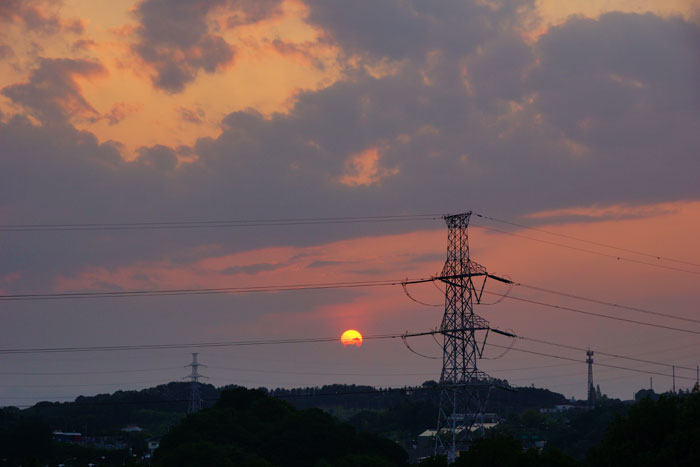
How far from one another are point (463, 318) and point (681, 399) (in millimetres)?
31992

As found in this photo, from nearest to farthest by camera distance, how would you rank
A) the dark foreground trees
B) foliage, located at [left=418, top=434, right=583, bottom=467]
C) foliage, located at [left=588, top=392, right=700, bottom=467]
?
foliage, located at [left=588, top=392, right=700, bottom=467] → foliage, located at [left=418, top=434, right=583, bottom=467] → the dark foreground trees

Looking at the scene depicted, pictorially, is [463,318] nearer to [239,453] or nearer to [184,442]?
[239,453]

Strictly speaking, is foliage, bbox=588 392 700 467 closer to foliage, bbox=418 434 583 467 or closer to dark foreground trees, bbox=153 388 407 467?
foliage, bbox=418 434 583 467

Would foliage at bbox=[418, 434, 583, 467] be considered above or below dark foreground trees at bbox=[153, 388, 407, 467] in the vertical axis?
below

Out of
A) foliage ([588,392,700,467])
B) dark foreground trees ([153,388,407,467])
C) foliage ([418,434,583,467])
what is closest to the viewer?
foliage ([588,392,700,467])

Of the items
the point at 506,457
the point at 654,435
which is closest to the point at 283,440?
the point at 506,457

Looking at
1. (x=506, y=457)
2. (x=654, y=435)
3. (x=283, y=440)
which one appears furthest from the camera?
(x=283, y=440)

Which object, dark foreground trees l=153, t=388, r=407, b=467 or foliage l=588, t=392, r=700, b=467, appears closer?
foliage l=588, t=392, r=700, b=467

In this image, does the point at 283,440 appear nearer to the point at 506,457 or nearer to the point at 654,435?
the point at 506,457

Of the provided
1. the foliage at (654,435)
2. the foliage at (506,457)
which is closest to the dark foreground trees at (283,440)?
the foliage at (506,457)

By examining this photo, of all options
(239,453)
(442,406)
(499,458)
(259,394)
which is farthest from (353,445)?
(499,458)

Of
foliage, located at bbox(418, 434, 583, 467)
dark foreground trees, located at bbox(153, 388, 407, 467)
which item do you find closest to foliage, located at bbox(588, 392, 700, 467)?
foliage, located at bbox(418, 434, 583, 467)

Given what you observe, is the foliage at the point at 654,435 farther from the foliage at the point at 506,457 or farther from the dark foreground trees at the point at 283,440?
the dark foreground trees at the point at 283,440

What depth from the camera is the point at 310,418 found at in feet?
555
